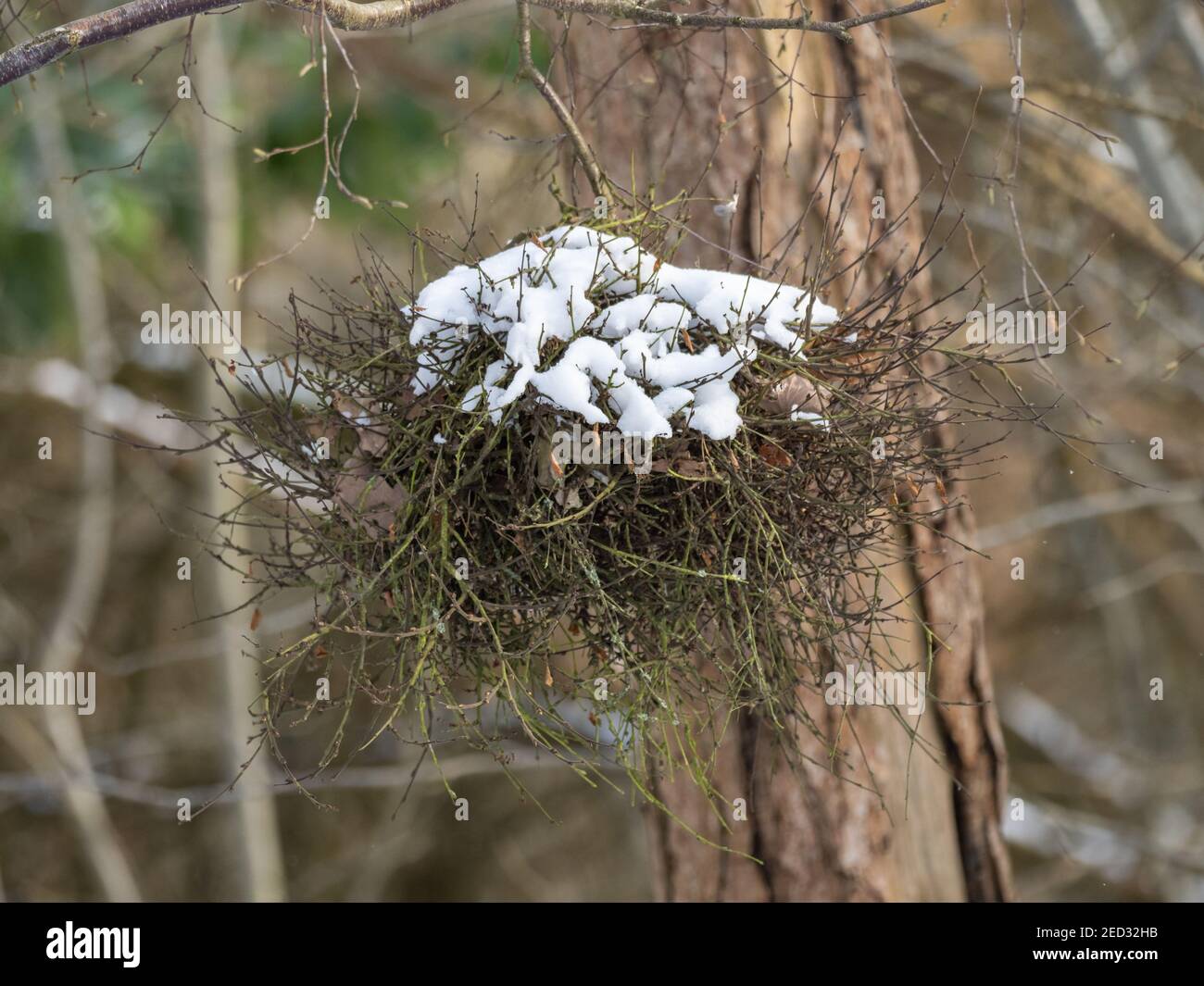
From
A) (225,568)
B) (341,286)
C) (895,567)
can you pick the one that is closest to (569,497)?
(895,567)

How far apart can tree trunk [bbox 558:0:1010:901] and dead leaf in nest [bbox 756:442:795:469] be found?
17.5 inches

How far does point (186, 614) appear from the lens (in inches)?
170

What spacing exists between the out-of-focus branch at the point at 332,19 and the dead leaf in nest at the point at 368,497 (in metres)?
0.39

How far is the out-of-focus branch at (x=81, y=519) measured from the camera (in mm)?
3102

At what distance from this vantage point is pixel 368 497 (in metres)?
0.95

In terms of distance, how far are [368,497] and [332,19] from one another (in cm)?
42

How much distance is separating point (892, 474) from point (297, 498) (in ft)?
1.80

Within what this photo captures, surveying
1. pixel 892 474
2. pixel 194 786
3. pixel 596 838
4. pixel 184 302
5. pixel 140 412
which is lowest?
pixel 596 838

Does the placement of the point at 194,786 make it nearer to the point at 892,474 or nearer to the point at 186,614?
the point at 186,614

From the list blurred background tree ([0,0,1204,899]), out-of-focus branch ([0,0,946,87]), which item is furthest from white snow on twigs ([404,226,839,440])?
blurred background tree ([0,0,1204,899])

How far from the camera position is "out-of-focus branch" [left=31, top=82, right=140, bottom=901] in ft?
10.2

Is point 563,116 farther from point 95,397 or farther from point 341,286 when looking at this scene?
point 341,286

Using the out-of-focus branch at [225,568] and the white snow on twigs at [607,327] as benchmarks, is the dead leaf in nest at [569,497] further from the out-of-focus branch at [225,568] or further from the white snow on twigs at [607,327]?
the out-of-focus branch at [225,568]
